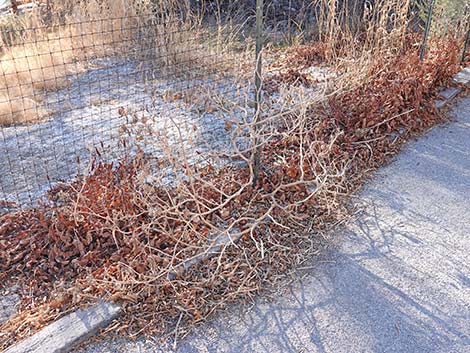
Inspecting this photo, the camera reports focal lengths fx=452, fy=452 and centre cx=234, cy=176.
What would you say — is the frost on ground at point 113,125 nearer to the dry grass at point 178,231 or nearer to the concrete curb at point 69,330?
the dry grass at point 178,231

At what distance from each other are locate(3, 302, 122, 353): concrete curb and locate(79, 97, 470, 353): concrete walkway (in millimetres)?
83

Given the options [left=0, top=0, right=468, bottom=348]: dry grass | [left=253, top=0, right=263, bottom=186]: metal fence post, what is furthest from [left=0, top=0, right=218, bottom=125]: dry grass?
[left=253, top=0, right=263, bottom=186]: metal fence post

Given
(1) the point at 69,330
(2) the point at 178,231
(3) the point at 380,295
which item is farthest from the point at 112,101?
(3) the point at 380,295

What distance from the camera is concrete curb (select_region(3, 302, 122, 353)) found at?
1.94 metres

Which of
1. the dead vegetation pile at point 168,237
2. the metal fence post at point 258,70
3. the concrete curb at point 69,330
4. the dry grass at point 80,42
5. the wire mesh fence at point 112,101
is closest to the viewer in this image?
the concrete curb at point 69,330

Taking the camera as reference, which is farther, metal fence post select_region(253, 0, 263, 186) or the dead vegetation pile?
metal fence post select_region(253, 0, 263, 186)

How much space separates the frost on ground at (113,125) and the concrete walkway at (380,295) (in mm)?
1064

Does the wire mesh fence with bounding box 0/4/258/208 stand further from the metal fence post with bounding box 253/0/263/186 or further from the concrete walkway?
the concrete walkway

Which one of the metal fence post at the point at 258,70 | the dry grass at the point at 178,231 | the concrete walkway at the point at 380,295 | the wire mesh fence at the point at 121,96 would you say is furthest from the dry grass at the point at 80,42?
the concrete walkway at the point at 380,295

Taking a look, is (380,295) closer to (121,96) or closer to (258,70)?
(258,70)

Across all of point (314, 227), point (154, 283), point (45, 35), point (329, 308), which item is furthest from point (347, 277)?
point (45, 35)

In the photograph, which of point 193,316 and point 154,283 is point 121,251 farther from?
point 193,316

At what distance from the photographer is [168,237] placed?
258 centimetres

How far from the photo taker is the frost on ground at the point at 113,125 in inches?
131
